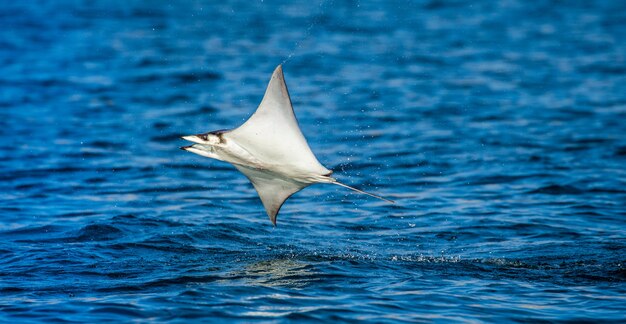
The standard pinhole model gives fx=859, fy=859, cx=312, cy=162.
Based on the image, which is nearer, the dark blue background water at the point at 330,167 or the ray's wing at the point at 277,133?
the ray's wing at the point at 277,133

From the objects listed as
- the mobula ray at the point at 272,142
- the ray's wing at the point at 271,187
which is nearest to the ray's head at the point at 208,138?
the mobula ray at the point at 272,142

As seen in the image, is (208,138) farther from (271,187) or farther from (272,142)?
(271,187)

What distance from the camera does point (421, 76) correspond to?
16.0 m

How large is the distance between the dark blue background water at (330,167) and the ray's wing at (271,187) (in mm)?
477

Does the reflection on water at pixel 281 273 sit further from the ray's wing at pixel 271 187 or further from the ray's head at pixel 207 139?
the ray's head at pixel 207 139

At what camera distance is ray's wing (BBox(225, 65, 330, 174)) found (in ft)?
18.6

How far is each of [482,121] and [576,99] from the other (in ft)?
7.25

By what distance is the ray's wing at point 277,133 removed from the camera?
568 cm

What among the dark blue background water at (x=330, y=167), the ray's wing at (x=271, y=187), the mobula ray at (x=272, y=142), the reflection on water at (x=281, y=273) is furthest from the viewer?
the ray's wing at (x=271, y=187)

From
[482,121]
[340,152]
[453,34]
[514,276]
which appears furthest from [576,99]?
[514,276]

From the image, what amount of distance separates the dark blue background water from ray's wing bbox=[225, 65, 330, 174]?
907mm

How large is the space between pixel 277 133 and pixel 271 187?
0.80m

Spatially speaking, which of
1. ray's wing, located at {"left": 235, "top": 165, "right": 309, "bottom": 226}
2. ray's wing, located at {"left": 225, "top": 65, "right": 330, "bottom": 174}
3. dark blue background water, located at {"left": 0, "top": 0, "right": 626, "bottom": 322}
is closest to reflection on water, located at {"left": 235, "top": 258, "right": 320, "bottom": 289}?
dark blue background water, located at {"left": 0, "top": 0, "right": 626, "bottom": 322}

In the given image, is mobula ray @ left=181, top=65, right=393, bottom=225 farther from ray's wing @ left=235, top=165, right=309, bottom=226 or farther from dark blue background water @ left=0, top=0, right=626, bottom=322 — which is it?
dark blue background water @ left=0, top=0, right=626, bottom=322
